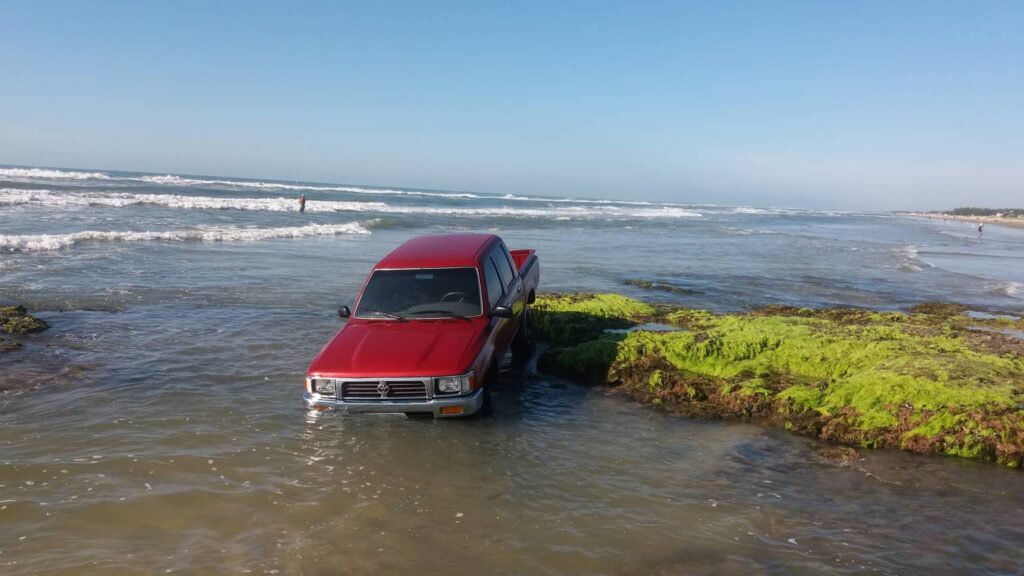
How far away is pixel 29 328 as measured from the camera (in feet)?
28.8

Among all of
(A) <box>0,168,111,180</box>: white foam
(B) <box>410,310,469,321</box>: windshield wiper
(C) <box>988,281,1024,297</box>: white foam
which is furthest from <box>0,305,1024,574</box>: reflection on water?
(A) <box>0,168,111,180</box>: white foam

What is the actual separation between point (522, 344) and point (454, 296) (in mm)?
1819

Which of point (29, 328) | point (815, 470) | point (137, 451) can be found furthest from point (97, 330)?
point (815, 470)

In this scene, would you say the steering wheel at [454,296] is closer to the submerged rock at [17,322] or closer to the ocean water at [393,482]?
the ocean water at [393,482]

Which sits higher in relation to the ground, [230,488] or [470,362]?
[470,362]

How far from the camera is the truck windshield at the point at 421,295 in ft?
22.1

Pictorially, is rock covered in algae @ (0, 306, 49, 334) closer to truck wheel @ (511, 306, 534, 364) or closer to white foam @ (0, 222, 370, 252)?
truck wheel @ (511, 306, 534, 364)

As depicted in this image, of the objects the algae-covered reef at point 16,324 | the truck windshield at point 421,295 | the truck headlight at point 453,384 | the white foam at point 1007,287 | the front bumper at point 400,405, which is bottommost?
the algae-covered reef at point 16,324

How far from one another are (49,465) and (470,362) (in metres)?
3.48

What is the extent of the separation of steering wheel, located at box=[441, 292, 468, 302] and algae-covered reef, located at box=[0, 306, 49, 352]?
584 centimetres

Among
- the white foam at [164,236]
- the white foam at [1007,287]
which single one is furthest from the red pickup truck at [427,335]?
the white foam at [1007,287]

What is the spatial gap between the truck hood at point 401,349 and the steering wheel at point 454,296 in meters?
0.37

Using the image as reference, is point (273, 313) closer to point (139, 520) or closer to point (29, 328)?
point (29, 328)

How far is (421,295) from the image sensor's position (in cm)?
691
